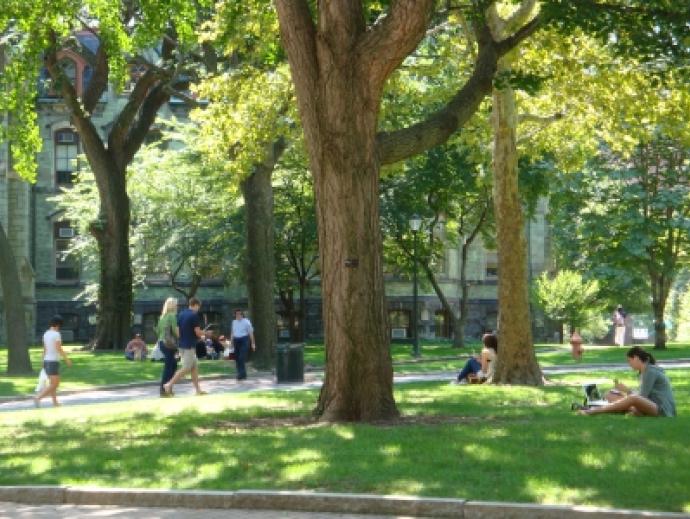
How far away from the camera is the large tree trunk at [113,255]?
42.4 metres

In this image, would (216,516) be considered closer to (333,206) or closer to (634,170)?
(333,206)

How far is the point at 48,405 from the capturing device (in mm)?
23297

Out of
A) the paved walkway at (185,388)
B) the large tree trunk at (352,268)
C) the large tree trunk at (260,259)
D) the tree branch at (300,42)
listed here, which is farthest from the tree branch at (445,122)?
the large tree trunk at (260,259)

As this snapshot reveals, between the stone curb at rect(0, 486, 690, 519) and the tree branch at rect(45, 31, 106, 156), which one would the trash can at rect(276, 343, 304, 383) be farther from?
the stone curb at rect(0, 486, 690, 519)

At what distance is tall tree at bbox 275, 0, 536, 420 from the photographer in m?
15.1

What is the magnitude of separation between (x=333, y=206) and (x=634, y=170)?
33.9 m

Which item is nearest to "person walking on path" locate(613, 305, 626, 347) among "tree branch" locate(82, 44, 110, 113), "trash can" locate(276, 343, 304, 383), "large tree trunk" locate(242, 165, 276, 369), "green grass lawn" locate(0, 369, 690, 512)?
"tree branch" locate(82, 44, 110, 113)

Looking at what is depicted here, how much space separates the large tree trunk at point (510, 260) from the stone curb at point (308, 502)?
1416cm

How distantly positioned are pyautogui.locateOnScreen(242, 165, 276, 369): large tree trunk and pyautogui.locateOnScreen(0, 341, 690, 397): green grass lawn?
3.81ft

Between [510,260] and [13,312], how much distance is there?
1296cm

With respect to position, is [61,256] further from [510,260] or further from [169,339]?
[510,260]

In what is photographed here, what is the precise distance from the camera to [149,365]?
117 ft

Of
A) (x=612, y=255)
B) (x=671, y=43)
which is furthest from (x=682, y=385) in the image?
(x=612, y=255)

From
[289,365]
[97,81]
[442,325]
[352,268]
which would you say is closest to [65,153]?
[442,325]
